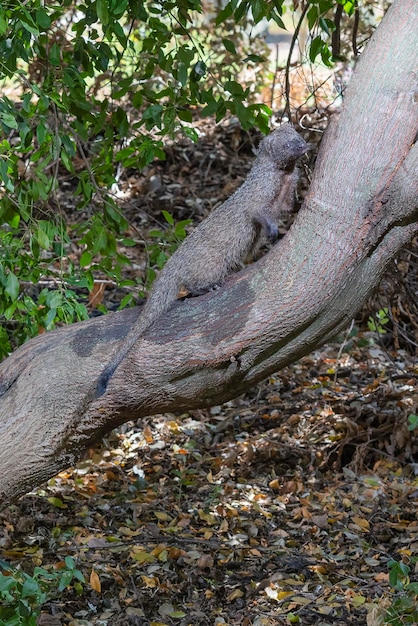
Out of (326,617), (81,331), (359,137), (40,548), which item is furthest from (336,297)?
(40,548)

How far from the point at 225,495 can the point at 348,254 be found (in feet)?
9.57

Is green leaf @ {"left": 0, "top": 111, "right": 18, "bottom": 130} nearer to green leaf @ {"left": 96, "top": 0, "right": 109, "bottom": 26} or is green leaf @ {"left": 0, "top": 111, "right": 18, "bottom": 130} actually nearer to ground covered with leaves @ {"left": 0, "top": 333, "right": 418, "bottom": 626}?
green leaf @ {"left": 96, "top": 0, "right": 109, "bottom": 26}

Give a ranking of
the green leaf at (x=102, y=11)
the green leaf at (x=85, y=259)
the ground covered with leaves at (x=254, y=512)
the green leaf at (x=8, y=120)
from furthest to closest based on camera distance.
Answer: the green leaf at (x=85, y=259), the ground covered with leaves at (x=254, y=512), the green leaf at (x=102, y=11), the green leaf at (x=8, y=120)

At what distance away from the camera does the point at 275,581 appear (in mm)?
4113

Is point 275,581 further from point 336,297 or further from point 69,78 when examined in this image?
point 69,78

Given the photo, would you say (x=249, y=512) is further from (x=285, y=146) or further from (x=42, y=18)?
(x=42, y=18)

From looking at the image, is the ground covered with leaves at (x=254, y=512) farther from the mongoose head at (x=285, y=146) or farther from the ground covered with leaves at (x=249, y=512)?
the mongoose head at (x=285, y=146)

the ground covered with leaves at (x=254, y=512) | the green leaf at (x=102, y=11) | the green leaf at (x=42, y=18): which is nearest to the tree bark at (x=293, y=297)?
the ground covered with leaves at (x=254, y=512)

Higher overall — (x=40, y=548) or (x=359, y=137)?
(x=359, y=137)

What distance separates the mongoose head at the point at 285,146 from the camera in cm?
398

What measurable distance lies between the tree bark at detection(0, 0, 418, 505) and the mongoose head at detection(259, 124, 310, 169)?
1427mm

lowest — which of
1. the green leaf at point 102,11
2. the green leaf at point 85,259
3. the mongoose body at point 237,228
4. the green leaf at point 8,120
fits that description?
the green leaf at point 85,259

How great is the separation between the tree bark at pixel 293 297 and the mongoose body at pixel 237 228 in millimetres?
306

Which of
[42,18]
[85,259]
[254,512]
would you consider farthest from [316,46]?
[254,512]
